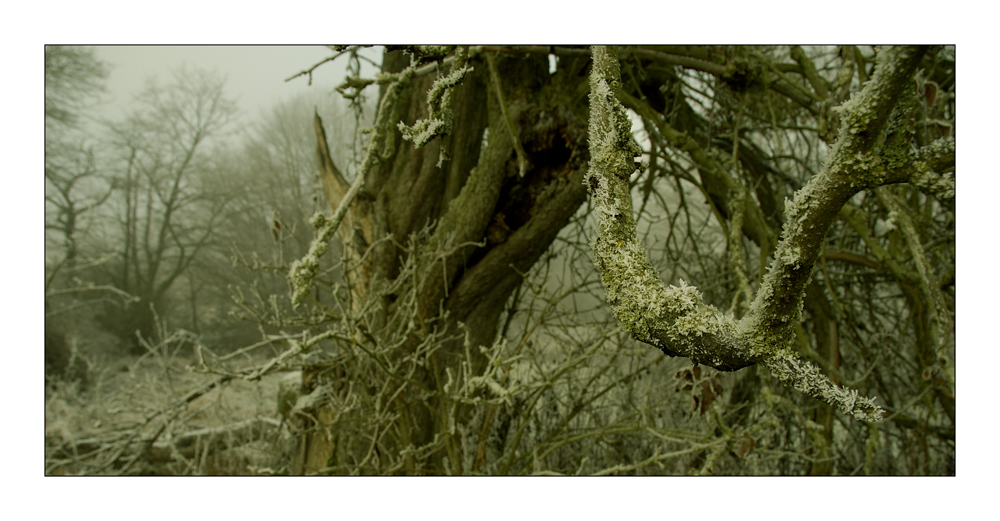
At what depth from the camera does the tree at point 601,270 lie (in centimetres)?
60

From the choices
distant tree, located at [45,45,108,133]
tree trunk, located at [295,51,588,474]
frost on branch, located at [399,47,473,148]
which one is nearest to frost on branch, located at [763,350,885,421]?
frost on branch, located at [399,47,473,148]

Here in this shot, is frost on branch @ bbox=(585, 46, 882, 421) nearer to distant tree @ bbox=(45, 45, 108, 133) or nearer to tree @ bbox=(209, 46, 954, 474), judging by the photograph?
tree @ bbox=(209, 46, 954, 474)

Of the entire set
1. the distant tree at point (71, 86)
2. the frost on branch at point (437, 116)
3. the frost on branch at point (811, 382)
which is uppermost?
the distant tree at point (71, 86)

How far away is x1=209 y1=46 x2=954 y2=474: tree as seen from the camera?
1.97 feet

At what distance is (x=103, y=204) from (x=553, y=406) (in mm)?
1979

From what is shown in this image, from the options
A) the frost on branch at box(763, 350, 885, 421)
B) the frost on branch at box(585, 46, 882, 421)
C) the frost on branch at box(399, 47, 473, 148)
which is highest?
the frost on branch at box(399, 47, 473, 148)

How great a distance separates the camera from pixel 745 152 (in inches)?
86.5

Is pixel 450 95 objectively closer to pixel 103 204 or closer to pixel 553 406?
pixel 553 406

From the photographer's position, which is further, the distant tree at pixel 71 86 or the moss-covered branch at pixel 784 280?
the distant tree at pixel 71 86

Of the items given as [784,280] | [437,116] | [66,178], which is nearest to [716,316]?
[784,280]

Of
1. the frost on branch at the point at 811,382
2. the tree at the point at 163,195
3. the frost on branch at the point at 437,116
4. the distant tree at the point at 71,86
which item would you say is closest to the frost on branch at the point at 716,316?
the frost on branch at the point at 811,382

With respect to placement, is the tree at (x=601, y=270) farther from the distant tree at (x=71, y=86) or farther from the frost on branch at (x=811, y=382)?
the distant tree at (x=71, y=86)

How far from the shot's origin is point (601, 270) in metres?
0.59

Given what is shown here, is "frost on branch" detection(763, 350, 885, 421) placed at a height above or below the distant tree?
below
